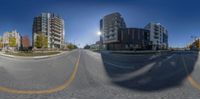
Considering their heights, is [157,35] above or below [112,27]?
below

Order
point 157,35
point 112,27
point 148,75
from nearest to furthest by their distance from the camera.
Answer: point 148,75 < point 112,27 < point 157,35

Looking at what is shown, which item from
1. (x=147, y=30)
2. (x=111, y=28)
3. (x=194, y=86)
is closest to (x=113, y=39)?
(x=111, y=28)

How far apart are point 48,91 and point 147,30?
74.7 m

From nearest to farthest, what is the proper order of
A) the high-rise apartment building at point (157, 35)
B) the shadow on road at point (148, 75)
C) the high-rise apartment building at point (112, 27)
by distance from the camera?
the shadow on road at point (148, 75) → the high-rise apartment building at point (157, 35) → the high-rise apartment building at point (112, 27)

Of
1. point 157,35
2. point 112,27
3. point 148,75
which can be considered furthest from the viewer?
point 157,35

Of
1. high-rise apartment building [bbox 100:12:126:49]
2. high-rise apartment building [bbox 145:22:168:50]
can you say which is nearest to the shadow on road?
high-rise apartment building [bbox 100:12:126:49]

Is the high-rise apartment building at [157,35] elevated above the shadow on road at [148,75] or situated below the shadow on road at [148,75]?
above

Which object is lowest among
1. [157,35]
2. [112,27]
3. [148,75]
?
[148,75]

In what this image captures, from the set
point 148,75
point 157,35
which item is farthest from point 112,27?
point 148,75

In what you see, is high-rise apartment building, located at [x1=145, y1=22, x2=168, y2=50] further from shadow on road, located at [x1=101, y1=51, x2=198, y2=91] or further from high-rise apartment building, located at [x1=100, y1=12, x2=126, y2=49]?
shadow on road, located at [x1=101, y1=51, x2=198, y2=91]

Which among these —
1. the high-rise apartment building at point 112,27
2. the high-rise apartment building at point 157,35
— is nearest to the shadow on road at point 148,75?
the high-rise apartment building at point 112,27

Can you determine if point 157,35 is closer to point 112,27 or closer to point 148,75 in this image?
point 112,27

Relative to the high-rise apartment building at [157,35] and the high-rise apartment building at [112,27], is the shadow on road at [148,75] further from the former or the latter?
the high-rise apartment building at [157,35]

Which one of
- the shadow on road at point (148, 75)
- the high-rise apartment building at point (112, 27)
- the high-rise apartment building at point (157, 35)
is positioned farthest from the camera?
the high-rise apartment building at point (112, 27)
